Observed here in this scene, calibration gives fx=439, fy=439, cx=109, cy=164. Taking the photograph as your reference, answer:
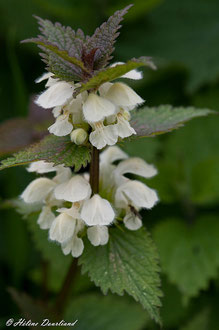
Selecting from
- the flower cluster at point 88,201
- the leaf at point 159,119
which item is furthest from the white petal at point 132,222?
the leaf at point 159,119

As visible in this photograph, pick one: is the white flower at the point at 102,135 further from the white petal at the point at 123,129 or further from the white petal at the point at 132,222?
the white petal at the point at 132,222

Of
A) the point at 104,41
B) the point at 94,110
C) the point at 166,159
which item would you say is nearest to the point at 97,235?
the point at 94,110

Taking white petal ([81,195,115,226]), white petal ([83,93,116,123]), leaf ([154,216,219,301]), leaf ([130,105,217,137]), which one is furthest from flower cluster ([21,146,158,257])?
leaf ([154,216,219,301])

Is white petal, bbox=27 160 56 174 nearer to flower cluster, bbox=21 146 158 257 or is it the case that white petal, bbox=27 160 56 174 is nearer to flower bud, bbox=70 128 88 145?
flower cluster, bbox=21 146 158 257

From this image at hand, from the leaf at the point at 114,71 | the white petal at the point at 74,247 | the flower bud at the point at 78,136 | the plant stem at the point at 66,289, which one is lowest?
the plant stem at the point at 66,289

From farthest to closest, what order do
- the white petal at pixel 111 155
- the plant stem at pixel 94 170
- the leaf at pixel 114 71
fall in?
the white petal at pixel 111 155 < the plant stem at pixel 94 170 < the leaf at pixel 114 71
